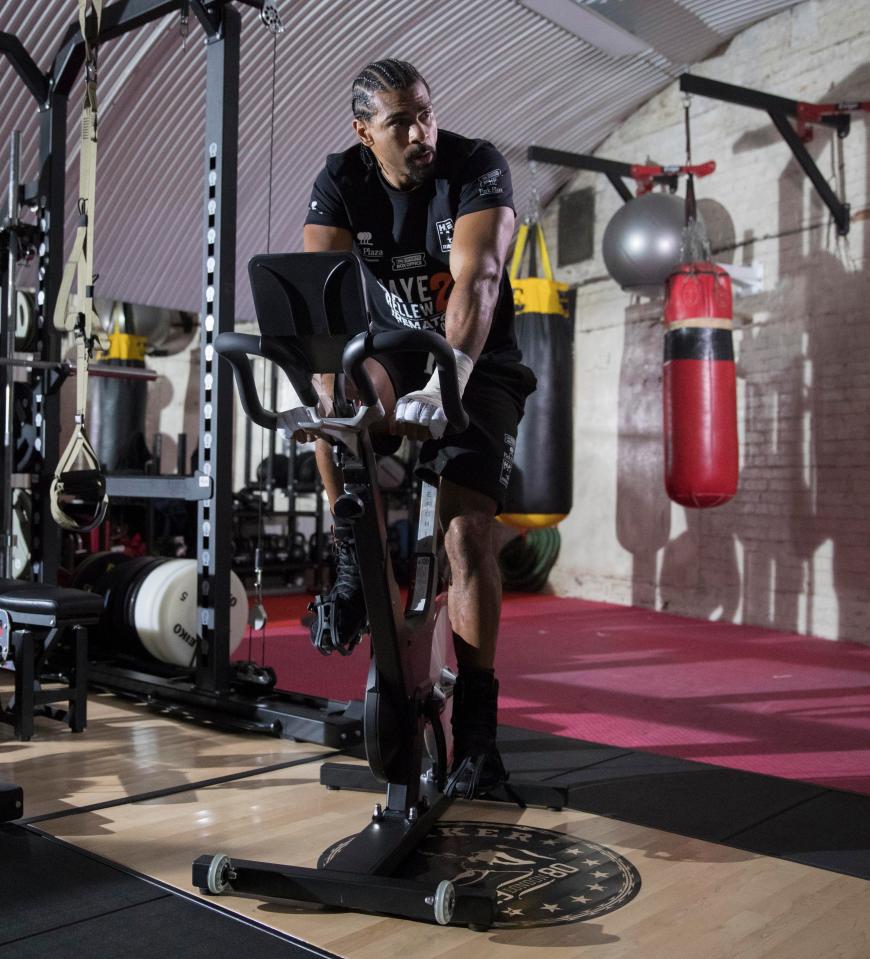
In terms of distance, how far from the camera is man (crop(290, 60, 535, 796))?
2.09 meters

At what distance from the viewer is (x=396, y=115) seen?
200 cm

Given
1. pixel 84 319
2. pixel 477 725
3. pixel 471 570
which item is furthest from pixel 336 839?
pixel 84 319

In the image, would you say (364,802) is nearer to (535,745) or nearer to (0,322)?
(535,745)

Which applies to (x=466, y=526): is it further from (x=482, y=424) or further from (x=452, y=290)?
(x=452, y=290)

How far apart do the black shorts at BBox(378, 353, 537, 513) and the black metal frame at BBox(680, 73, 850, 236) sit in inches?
152

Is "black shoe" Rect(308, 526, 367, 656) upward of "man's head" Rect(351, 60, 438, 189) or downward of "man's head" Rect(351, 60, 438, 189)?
downward

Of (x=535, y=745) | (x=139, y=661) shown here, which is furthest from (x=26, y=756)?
(x=535, y=745)

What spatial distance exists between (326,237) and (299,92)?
433 centimetres

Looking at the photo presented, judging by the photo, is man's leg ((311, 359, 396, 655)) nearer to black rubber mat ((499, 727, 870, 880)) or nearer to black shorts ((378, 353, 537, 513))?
black shorts ((378, 353, 537, 513))

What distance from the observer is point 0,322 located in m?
3.64

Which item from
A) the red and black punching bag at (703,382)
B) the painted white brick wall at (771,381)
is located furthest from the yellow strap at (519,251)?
the painted white brick wall at (771,381)

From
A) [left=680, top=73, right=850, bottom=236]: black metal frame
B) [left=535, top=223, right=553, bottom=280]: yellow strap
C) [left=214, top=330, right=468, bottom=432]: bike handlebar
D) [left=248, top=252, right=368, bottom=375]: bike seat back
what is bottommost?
[left=214, top=330, right=468, bottom=432]: bike handlebar

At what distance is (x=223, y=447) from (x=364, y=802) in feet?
4.54

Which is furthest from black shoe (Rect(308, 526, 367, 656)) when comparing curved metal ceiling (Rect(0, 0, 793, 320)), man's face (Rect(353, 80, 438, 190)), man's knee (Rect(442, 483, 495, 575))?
curved metal ceiling (Rect(0, 0, 793, 320))
